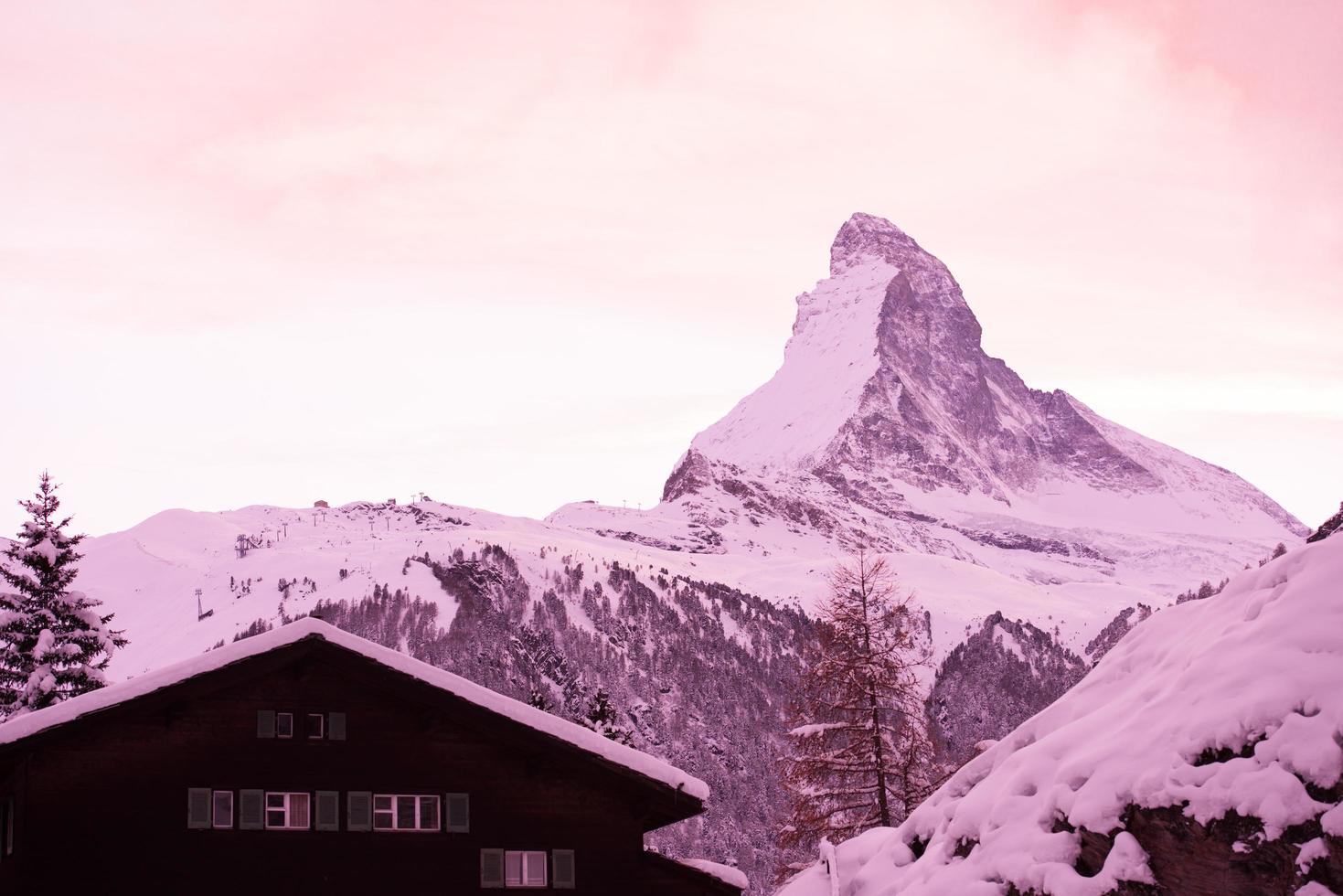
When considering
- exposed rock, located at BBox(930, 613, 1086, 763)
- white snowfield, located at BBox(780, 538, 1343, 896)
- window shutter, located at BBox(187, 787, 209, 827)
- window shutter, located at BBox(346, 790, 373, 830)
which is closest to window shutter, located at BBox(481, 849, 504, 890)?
window shutter, located at BBox(346, 790, 373, 830)

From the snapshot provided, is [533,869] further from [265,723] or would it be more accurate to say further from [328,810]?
[265,723]

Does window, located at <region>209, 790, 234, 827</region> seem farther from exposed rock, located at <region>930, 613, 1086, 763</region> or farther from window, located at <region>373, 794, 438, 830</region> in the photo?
exposed rock, located at <region>930, 613, 1086, 763</region>

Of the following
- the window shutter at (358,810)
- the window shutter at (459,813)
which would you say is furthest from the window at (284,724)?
the window shutter at (459,813)

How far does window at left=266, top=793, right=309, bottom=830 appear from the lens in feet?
92.1

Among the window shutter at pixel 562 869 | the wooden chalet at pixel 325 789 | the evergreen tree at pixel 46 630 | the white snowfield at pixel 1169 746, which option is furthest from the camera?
the evergreen tree at pixel 46 630

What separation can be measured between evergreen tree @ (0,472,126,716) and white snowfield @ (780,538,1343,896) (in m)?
28.7

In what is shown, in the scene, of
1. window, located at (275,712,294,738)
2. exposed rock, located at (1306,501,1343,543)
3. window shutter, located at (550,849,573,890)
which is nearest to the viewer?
exposed rock, located at (1306,501,1343,543)

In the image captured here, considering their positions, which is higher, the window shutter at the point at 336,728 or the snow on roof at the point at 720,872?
the window shutter at the point at 336,728

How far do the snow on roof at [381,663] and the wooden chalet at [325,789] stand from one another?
4cm

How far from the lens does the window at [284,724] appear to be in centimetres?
2862

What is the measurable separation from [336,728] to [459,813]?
2730mm

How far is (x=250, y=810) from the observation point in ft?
91.7

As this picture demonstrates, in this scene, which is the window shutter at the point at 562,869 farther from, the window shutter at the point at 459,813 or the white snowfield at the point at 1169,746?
the white snowfield at the point at 1169,746

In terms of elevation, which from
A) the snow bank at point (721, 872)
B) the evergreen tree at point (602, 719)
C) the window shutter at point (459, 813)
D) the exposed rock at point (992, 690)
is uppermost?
the exposed rock at point (992, 690)
